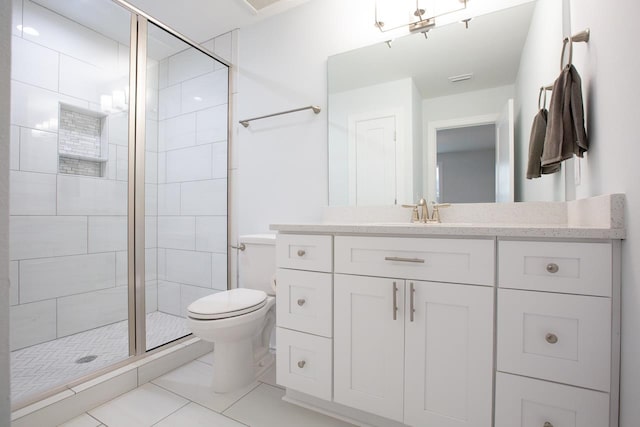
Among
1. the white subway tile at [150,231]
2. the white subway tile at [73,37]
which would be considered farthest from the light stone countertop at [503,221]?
the white subway tile at [73,37]

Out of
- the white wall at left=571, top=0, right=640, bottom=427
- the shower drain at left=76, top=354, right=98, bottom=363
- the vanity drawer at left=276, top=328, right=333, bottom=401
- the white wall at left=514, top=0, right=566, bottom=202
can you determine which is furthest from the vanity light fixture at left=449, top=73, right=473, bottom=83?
the shower drain at left=76, top=354, right=98, bottom=363

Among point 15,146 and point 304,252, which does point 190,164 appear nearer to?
point 15,146

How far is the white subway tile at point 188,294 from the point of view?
2216mm

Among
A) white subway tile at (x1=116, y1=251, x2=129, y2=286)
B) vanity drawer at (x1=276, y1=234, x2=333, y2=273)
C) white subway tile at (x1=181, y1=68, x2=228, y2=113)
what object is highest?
white subway tile at (x1=181, y1=68, x2=228, y2=113)

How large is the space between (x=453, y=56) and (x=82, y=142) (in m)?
2.36

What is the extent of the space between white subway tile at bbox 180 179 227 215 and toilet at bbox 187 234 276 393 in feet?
1.75

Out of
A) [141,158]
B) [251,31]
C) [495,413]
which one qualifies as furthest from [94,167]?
[495,413]

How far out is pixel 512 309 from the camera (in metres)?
0.96

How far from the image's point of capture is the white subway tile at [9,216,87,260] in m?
1.58

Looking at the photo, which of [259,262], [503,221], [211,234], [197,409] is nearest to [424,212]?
[503,221]

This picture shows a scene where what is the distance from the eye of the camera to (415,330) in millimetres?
1099

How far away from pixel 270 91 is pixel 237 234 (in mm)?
1134

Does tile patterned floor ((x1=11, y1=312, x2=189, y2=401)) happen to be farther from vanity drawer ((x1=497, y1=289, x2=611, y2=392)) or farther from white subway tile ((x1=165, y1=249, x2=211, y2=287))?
vanity drawer ((x1=497, y1=289, x2=611, y2=392))

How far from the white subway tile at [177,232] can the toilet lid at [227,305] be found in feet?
2.46
